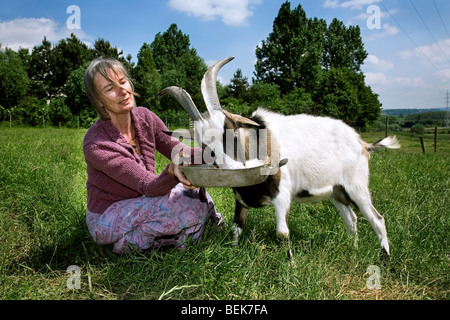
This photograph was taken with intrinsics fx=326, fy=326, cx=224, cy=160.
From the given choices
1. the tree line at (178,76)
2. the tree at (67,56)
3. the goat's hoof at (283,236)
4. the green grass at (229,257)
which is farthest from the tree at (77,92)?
the goat's hoof at (283,236)

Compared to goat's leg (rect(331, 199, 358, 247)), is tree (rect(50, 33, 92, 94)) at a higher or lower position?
higher

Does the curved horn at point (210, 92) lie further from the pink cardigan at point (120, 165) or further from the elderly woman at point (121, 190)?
the pink cardigan at point (120, 165)

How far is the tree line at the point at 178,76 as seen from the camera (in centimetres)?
2270

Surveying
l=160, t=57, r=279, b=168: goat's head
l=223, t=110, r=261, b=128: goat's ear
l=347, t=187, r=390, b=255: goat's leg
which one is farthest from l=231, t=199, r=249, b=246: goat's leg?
l=347, t=187, r=390, b=255: goat's leg

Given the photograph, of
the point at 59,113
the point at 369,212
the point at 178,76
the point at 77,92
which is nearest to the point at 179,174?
the point at 369,212

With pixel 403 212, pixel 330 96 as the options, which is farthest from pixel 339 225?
pixel 330 96

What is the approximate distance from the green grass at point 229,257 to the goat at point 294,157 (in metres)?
0.22

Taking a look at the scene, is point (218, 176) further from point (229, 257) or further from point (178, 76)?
point (178, 76)

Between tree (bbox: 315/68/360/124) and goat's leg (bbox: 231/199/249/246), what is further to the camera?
tree (bbox: 315/68/360/124)

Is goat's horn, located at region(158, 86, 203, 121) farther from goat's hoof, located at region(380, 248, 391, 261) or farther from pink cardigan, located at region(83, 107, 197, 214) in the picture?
goat's hoof, located at region(380, 248, 391, 261)

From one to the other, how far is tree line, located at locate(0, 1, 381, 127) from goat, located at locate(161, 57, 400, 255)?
1752 centimetres

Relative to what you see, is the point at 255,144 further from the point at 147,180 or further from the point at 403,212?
the point at 403,212

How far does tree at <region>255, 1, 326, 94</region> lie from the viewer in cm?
2736

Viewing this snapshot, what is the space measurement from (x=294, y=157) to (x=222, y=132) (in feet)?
2.44
